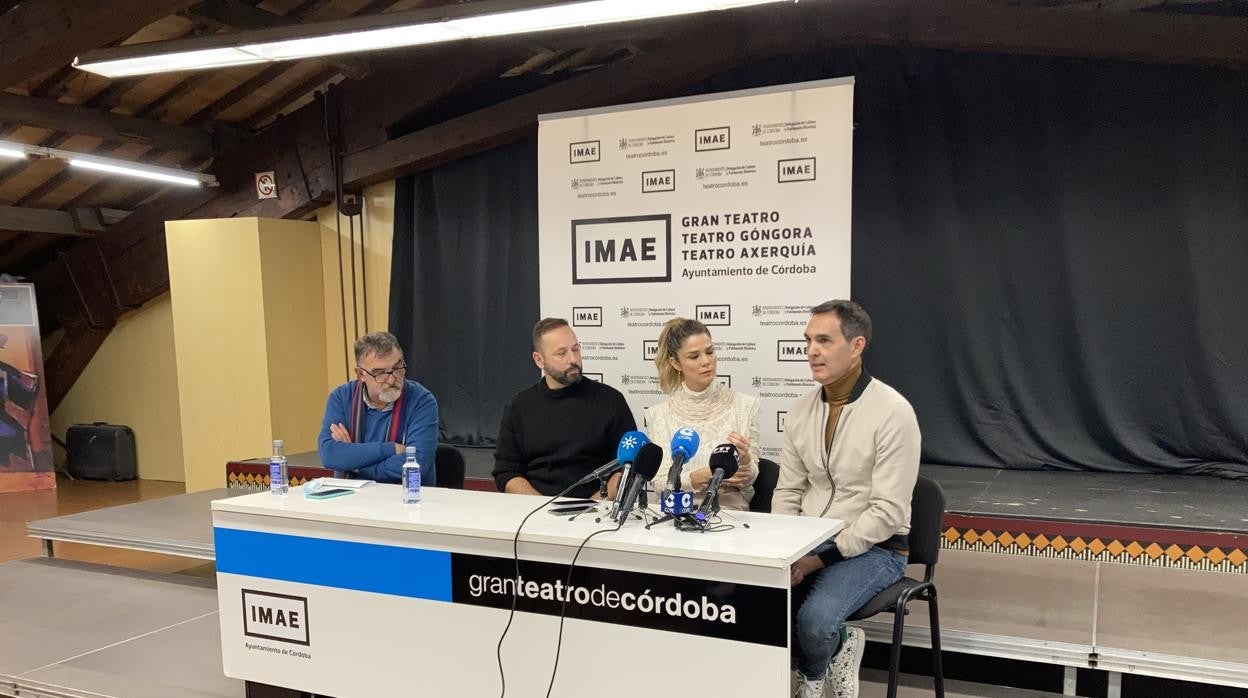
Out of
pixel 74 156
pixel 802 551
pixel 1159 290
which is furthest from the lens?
pixel 74 156

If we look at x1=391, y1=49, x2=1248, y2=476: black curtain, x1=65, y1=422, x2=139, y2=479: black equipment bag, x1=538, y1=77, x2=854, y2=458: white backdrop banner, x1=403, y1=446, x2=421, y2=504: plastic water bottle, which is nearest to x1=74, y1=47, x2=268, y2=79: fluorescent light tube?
x1=538, y1=77, x2=854, y2=458: white backdrop banner

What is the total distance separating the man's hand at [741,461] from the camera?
8.77ft

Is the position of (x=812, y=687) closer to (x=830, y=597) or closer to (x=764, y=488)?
(x=830, y=597)

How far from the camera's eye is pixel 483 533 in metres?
2.19

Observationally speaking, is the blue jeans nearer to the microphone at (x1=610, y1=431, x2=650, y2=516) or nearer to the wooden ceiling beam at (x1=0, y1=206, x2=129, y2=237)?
the microphone at (x1=610, y1=431, x2=650, y2=516)

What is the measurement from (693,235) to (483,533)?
7.35ft

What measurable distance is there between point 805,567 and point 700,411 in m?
0.80

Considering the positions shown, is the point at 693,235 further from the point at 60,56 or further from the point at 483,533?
the point at 60,56

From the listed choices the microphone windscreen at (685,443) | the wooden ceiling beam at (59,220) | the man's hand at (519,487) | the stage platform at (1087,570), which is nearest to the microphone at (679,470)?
the microphone windscreen at (685,443)

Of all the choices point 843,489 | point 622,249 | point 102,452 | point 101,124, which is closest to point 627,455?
point 843,489

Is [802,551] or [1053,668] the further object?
[1053,668]

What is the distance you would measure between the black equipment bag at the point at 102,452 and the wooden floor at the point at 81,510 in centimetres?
12

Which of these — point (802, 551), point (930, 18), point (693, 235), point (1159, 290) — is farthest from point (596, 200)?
point (1159, 290)

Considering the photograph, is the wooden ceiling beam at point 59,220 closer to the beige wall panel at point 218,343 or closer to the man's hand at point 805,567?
the beige wall panel at point 218,343
